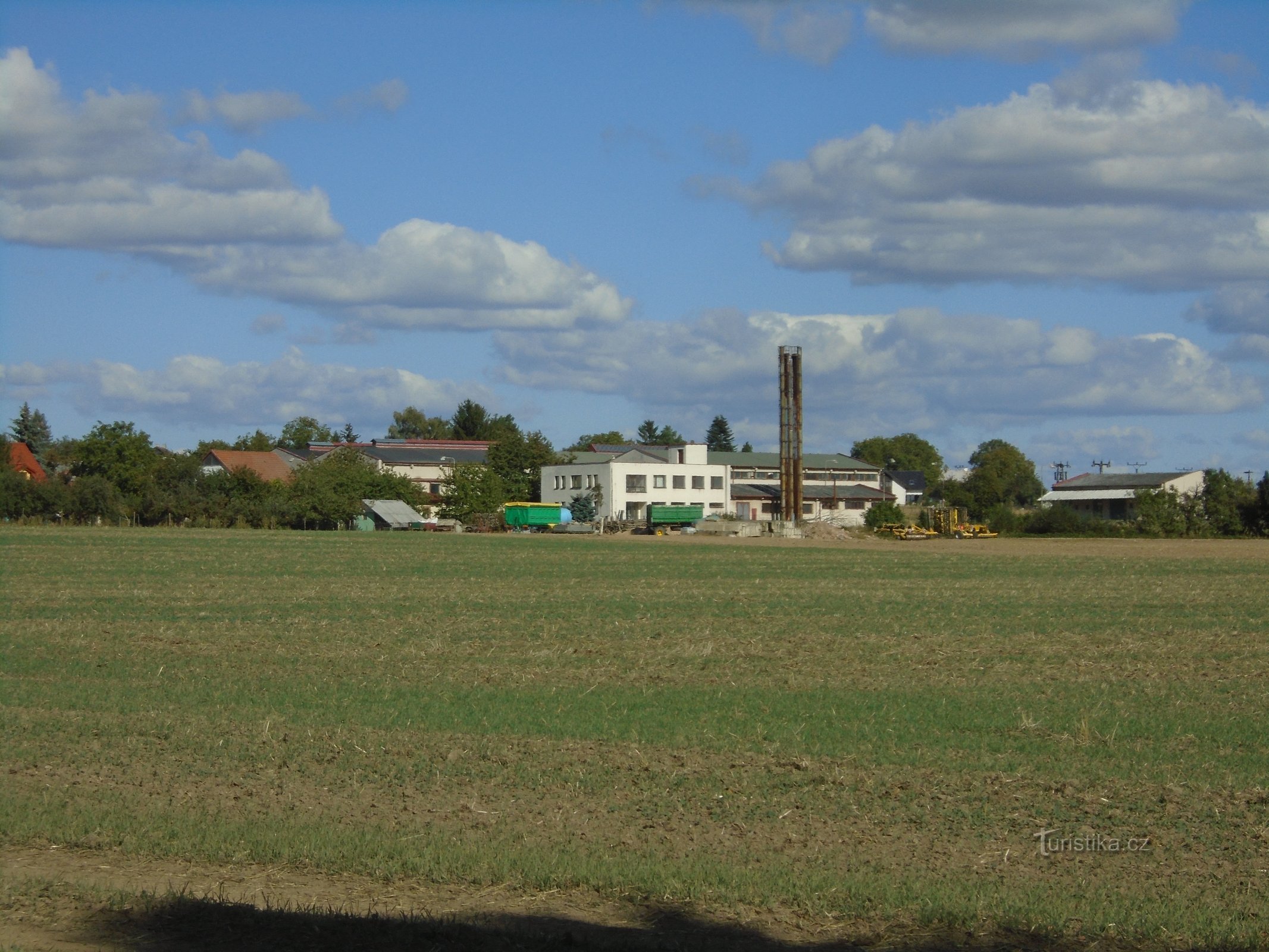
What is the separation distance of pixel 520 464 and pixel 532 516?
22.3 meters

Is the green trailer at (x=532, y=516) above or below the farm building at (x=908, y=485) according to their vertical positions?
below

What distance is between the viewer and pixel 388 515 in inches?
4756

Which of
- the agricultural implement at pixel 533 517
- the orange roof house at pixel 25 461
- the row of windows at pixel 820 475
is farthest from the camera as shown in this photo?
the row of windows at pixel 820 475

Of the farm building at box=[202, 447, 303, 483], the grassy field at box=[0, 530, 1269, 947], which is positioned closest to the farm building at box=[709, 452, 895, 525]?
the farm building at box=[202, 447, 303, 483]

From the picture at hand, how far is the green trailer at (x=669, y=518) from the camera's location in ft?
380

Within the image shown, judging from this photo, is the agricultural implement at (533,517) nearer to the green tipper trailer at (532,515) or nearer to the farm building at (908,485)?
the green tipper trailer at (532,515)

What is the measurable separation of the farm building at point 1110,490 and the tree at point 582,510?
187 ft

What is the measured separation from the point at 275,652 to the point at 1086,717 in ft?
43.2

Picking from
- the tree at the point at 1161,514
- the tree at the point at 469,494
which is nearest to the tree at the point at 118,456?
the tree at the point at 469,494

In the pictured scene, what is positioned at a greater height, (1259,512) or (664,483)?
(664,483)

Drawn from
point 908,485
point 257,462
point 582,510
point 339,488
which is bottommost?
point 582,510

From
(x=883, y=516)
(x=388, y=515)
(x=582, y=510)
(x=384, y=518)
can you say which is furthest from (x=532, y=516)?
(x=883, y=516)

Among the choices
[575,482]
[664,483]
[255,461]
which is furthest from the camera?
[255,461]

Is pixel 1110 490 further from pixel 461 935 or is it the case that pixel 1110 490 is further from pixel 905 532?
pixel 461 935
